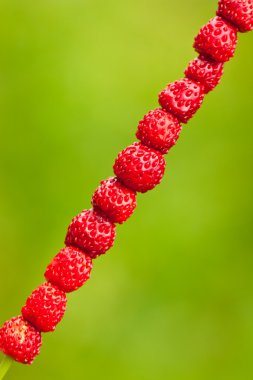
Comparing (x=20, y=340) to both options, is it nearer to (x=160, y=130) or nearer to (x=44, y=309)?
(x=44, y=309)

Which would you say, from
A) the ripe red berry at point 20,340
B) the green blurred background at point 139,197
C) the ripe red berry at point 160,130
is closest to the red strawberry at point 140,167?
the ripe red berry at point 160,130

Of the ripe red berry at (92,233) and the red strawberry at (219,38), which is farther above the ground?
the red strawberry at (219,38)

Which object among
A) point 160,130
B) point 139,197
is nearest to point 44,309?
point 160,130

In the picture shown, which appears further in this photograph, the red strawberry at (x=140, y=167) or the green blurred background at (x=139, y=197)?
the green blurred background at (x=139, y=197)

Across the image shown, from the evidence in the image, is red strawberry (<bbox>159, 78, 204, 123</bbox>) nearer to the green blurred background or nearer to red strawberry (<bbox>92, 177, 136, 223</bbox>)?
red strawberry (<bbox>92, 177, 136, 223</bbox>)

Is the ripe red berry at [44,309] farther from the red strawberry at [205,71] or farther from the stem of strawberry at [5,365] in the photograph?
the red strawberry at [205,71]

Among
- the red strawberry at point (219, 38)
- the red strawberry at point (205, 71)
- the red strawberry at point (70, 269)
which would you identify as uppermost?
the red strawberry at point (219, 38)

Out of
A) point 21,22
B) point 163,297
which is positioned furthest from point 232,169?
point 21,22
